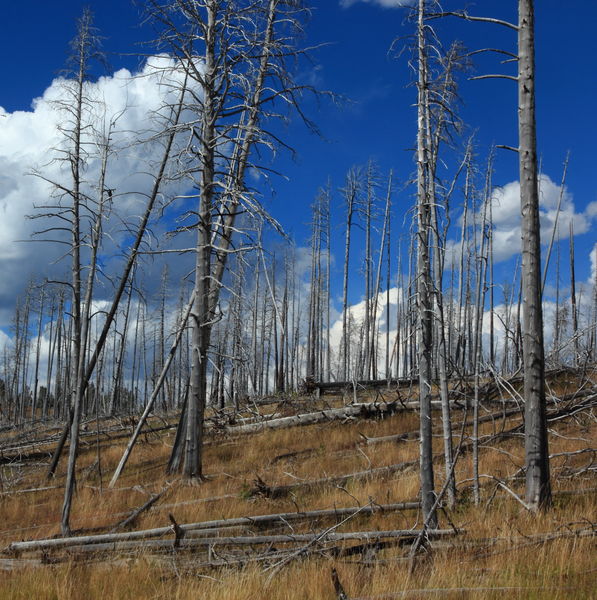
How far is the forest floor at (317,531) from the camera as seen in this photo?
3871 mm

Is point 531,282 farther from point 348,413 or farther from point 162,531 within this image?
point 348,413

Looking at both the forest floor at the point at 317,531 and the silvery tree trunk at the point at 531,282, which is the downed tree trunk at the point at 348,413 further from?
the silvery tree trunk at the point at 531,282

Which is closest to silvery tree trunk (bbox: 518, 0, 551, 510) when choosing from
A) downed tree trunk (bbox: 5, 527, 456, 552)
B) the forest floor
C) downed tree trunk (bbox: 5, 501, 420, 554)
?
the forest floor

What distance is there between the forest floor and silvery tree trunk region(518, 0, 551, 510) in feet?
1.32

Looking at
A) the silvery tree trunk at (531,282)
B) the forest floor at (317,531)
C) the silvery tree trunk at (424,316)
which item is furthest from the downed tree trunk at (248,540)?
the silvery tree trunk at (531,282)

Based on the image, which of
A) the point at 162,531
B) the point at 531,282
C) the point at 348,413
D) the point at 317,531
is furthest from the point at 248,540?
the point at 348,413

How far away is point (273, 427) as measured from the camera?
44.4 feet

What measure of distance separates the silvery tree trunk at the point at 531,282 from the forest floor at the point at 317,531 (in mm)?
403

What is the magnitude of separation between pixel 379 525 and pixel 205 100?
8.06 m

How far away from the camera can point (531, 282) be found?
5.78m

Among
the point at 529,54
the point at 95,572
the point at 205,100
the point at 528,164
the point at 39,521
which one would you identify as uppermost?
the point at 205,100

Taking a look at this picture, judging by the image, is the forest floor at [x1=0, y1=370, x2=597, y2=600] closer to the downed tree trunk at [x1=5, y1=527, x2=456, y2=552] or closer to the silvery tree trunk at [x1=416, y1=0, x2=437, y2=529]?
the downed tree trunk at [x1=5, y1=527, x2=456, y2=552]

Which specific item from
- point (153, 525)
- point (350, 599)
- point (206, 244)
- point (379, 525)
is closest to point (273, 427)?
point (206, 244)

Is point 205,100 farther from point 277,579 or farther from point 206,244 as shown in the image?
point 277,579
